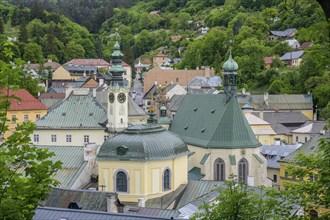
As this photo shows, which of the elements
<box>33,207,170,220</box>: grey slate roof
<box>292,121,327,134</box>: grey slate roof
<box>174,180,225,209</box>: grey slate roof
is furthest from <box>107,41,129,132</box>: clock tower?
<box>33,207,170,220</box>: grey slate roof

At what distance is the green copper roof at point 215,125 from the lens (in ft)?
159

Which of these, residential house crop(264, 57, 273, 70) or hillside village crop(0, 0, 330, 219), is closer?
hillside village crop(0, 0, 330, 219)

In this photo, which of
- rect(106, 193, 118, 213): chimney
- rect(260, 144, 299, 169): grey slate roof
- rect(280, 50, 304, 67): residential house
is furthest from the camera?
rect(280, 50, 304, 67): residential house

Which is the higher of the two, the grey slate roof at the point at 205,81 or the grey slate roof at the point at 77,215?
the grey slate roof at the point at 205,81

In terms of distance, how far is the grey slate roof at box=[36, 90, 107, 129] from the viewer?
189 feet

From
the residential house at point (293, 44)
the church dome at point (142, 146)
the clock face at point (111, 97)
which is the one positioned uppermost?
the residential house at point (293, 44)

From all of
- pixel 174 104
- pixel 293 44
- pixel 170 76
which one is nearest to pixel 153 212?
pixel 174 104

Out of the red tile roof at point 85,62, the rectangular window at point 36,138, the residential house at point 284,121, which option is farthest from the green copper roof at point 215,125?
the red tile roof at point 85,62

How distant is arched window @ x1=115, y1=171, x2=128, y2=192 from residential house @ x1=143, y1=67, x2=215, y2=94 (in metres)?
72.2

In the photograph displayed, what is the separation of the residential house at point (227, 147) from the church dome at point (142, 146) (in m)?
6.24

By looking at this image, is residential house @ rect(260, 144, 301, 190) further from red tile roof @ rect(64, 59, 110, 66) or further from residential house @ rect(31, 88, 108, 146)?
red tile roof @ rect(64, 59, 110, 66)

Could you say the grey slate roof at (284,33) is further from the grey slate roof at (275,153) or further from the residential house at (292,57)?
the grey slate roof at (275,153)

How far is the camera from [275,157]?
5700 cm

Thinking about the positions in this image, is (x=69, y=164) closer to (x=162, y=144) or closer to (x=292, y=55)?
(x=162, y=144)
